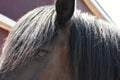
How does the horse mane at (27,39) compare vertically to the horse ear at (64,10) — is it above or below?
below

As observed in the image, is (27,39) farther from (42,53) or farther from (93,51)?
(93,51)

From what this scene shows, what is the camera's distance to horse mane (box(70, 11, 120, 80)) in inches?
54.4

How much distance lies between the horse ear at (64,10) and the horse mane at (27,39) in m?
0.04

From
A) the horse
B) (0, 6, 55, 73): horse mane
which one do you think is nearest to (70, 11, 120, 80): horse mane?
the horse

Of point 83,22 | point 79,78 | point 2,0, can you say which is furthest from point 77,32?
point 2,0

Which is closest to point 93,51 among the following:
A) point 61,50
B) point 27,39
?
point 61,50

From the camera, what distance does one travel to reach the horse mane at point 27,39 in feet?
4.49

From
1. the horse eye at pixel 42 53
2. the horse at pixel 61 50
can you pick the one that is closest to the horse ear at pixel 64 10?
the horse at pixel 61 50

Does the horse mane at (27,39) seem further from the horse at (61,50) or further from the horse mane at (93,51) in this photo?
the horse mane at (93,51)

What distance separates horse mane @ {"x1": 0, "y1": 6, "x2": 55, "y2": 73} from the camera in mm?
1369

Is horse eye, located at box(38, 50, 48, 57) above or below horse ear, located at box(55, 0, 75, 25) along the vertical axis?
below

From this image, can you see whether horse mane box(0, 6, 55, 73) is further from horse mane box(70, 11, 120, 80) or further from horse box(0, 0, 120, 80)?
horse mane box(70, 11, 120, 80)

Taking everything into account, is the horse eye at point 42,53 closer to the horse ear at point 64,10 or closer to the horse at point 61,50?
the horse at point 61,50

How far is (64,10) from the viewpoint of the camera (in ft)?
4.79
